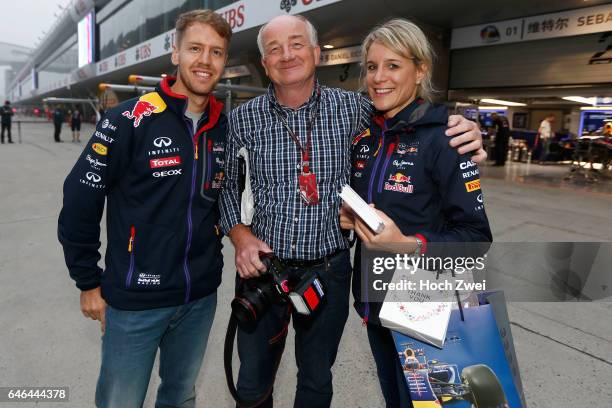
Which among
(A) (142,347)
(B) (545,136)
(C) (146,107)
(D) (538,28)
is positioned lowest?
(A) (142,347)

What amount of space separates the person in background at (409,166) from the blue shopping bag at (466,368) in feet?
0.84

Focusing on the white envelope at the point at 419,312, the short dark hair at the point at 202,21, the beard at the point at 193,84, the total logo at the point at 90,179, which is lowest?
the white envelope at the point at 419,312

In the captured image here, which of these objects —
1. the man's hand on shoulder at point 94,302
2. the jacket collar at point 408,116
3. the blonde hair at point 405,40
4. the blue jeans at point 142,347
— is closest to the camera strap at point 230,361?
the blue jeans at point 142,347

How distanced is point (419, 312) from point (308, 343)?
69 centimetres

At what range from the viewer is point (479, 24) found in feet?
35.1

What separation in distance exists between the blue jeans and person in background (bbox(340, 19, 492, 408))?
74cm

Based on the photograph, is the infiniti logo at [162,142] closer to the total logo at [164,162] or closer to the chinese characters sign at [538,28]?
the total logo at [164,162]

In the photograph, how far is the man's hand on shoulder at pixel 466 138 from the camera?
1.37 m

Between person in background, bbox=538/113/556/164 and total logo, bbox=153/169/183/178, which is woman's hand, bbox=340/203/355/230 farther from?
person in background, bbox=538/113/556/164

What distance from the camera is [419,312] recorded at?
1.26 metres

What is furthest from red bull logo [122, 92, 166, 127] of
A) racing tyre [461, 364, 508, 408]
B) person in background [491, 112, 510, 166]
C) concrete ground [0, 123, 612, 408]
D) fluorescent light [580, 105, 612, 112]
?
fluorescent light [580, 105, 612, 112]

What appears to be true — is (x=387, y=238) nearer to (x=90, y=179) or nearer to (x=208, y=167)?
(x=208, y=167)

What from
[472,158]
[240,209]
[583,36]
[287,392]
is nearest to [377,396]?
[287,392]

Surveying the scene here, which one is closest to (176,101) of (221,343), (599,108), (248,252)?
(248,252)
